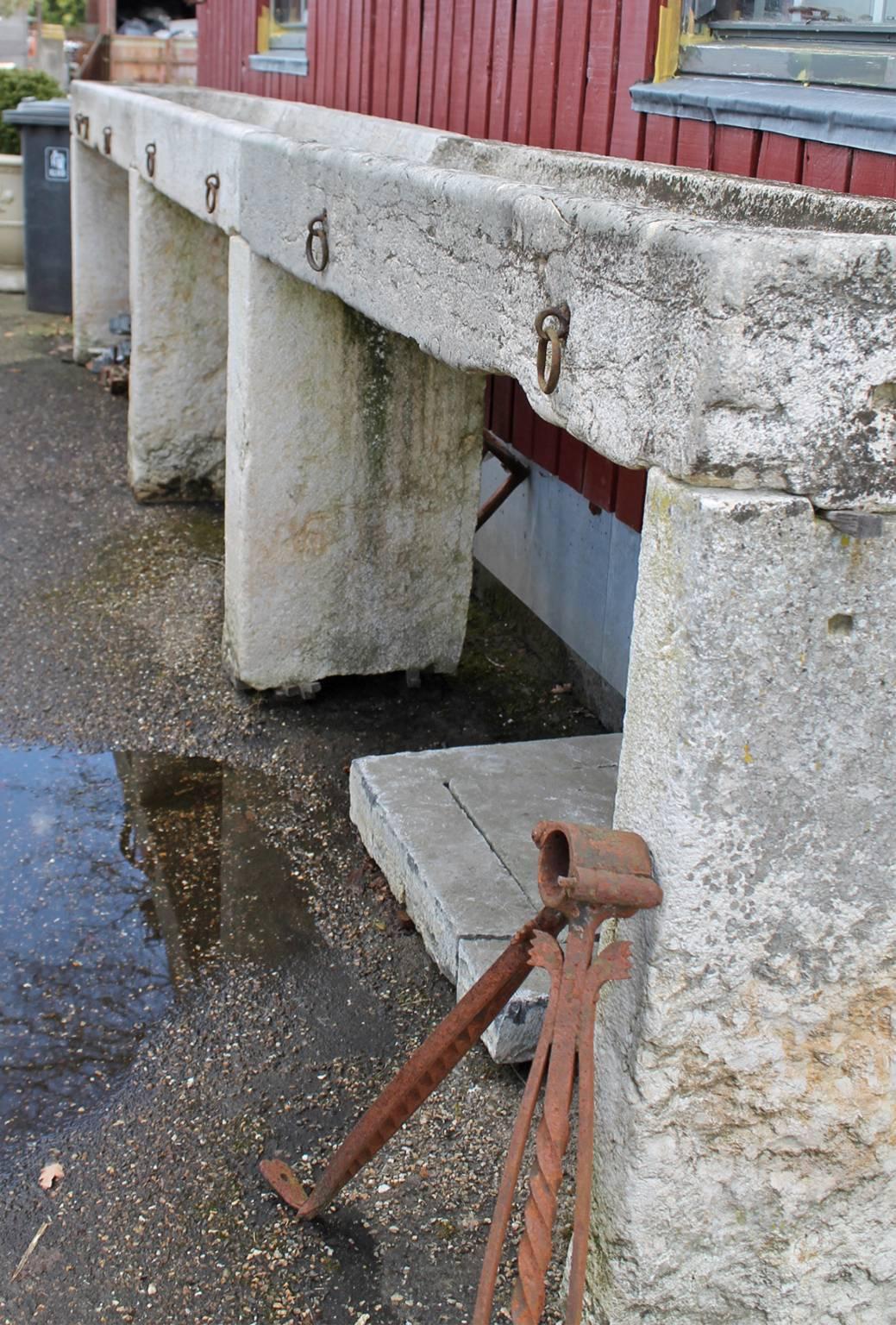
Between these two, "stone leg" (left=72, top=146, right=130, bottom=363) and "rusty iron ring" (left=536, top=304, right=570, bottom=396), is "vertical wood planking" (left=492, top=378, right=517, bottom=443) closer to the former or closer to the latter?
"rusty iron ring" (left=536, top=304, right=570, bottom=396)

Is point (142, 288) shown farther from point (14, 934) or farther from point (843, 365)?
point (843, 365)

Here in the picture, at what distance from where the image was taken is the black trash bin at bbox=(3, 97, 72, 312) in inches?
378

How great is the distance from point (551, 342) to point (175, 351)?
4.59 meters

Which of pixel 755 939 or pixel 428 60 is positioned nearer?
pixel 755 939

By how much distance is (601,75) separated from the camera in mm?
3746

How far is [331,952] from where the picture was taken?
3344 mm

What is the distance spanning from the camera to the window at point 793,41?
2699 mm

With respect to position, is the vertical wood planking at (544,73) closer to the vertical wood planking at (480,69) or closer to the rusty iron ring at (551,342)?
the vertical wood planking at (480,69)

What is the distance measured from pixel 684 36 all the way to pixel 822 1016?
2525 mm

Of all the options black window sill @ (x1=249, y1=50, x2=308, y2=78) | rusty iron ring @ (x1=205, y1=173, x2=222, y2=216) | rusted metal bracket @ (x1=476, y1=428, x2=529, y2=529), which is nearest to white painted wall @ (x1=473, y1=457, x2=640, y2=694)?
rusted metal bracket @ (x1=476, y1=428, x2=529, y2=529)

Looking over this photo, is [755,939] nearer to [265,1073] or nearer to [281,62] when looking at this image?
[265,1073]

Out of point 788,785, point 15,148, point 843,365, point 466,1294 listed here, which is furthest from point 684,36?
point 15,148

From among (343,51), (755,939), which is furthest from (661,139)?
(343,51)

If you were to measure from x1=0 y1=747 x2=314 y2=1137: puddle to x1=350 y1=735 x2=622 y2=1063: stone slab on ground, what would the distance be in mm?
345
